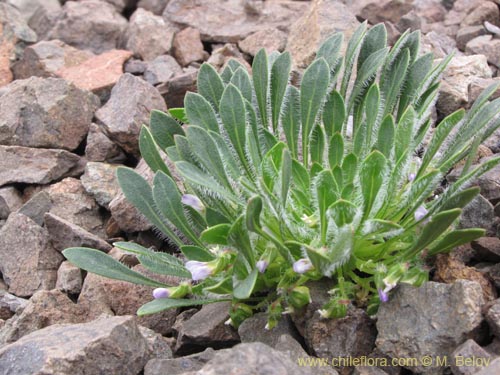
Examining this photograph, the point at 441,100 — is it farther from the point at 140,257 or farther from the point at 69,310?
the point at 69,310

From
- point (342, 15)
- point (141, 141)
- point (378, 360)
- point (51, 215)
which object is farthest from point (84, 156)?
point (378, 360)

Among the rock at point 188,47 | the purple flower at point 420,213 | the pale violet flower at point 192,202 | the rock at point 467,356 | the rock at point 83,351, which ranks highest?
the purple flower at point 420,213

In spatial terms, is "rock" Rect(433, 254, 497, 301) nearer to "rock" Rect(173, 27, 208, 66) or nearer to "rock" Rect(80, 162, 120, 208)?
"rock" Rect(80, 162, 120, 208)

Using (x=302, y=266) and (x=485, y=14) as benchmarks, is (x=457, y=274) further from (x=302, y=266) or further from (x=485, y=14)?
(x=485, y=14)

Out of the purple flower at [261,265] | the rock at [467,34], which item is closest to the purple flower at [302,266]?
the purple flower at [261,265]

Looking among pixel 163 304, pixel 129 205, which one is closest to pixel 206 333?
pixel 163 304

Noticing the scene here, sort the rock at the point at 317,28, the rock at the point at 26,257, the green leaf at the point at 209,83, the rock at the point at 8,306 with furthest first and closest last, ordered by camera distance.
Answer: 1. the rock at the point at 317,28
2. the rock at the point at 26,257
3. the rock at the point at 8,306
4. the green leaf at the point at 209,83

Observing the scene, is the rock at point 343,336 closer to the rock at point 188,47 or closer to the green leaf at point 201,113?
the green leaf at point 201,113
